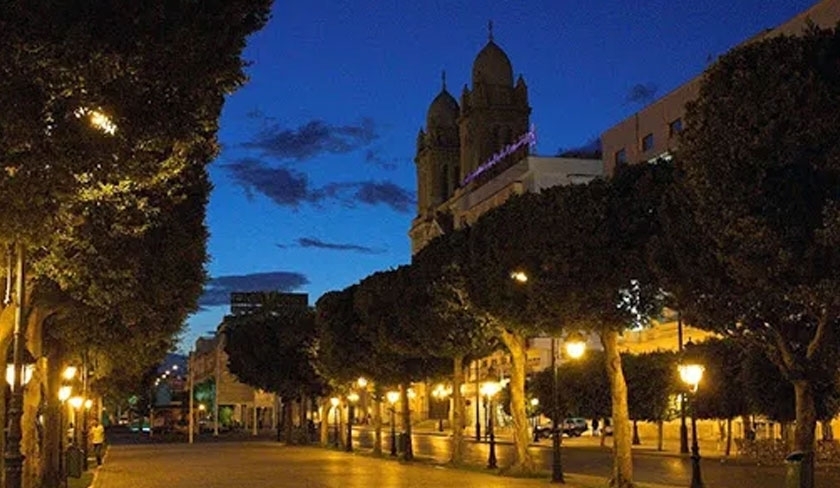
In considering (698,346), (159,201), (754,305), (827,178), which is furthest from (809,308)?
(698,346)

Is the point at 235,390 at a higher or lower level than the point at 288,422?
higher

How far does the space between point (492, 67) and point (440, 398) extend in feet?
126

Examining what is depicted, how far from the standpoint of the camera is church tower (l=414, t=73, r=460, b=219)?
145 metres

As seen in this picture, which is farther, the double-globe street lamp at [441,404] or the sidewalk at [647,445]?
the double-globe street lamp at [441,404]

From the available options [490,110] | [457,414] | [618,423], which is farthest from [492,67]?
[618,423]

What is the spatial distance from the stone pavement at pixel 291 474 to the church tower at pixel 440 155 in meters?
88.2

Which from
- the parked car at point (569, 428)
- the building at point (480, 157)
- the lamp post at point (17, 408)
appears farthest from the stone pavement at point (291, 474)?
the building at point (480, 157)

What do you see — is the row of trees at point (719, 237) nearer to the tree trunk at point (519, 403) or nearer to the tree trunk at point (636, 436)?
the tree trunk at point (519, 403)

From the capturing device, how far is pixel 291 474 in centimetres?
4225

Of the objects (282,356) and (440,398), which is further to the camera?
(440,398)

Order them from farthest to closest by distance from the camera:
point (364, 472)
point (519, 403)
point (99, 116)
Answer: point (364, 472), point (519, 403), point (99, 116)

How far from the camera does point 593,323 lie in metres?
30.8

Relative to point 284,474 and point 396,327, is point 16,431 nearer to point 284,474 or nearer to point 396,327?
point 284,474

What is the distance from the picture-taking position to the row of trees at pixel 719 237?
62.6ft
